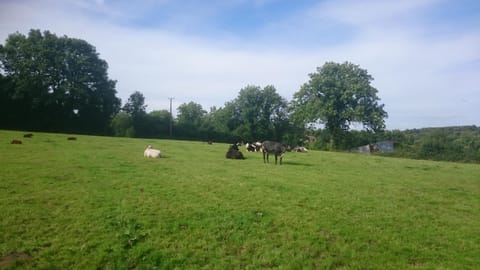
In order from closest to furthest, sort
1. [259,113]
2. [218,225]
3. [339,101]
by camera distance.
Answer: [218,225] < [339,101] < [259,113]

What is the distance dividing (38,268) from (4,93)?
51.1 meters

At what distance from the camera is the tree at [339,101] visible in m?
43.4

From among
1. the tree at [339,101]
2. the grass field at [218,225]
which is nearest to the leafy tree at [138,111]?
the tree at [339,101]

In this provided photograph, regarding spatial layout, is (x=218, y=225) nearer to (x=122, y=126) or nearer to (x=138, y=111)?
(x=122, y=126)

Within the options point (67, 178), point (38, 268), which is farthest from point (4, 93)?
point (38, 268)

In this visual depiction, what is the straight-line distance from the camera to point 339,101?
4575 centimetres

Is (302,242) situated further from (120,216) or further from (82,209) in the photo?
(82,209)

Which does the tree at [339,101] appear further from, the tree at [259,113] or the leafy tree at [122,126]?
the leafy tree at [122,126]

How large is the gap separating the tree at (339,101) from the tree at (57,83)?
117 feet

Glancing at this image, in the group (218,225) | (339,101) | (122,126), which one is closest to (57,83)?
(122,126)

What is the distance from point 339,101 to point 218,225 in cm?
4309

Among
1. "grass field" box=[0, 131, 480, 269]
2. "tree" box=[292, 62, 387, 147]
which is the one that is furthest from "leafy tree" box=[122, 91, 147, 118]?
"grass field" box=[0, 131, 480, 269]

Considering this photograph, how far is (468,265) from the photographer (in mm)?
5555

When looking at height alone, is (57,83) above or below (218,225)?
above
